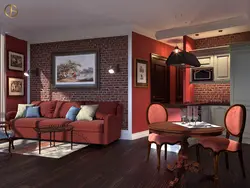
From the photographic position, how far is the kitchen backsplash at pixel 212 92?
6.57 meters

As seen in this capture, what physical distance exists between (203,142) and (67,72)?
4490 mm

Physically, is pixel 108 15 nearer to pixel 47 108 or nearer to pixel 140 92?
pixel 140 92

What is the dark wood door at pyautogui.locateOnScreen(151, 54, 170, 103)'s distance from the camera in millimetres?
6957

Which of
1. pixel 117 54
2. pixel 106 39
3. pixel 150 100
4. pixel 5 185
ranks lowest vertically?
pixel 5 185

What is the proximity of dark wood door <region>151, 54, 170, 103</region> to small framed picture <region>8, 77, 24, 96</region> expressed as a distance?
12.3 feet

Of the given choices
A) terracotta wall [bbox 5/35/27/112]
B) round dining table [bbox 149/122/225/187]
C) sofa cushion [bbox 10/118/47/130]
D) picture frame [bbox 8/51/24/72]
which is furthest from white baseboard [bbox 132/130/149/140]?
picture frame [bbox 8/51/24/72]

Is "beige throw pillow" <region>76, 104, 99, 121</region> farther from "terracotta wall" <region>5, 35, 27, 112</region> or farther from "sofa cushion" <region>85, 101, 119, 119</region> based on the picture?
"terracotta wall" <region>5, 35, 27, 112</region>

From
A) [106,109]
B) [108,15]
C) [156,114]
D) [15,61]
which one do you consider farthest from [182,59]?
[15,61]

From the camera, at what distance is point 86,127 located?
17.4 feet

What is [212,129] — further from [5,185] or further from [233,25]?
[233,25]

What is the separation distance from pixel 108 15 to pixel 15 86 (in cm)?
336

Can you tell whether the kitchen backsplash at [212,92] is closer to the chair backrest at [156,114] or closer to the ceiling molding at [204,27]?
the ceiling molding at [204,27]

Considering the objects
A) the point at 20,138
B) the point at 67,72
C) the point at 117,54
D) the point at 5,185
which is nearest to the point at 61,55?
the point at 67,72

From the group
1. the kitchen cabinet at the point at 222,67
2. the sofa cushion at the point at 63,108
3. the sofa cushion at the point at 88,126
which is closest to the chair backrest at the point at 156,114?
the sofa cushion at the point at 88,126
